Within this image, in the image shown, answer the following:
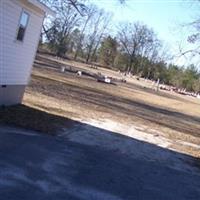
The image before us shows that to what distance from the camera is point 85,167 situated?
33.2 feet

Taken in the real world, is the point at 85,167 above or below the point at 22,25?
below

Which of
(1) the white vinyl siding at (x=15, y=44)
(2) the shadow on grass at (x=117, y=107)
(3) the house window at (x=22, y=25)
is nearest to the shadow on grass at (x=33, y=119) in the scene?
(1) the white vinyl siding at (x=15, y=44)

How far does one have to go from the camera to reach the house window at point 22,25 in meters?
16.4

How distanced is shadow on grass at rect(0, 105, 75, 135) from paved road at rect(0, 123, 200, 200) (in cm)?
64

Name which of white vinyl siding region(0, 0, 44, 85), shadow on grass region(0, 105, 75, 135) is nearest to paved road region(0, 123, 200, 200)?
shadow on grass region(0, 105, 75, 135)

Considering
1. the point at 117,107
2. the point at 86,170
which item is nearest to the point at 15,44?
the point at 86,170

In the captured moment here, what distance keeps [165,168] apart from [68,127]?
170 inches

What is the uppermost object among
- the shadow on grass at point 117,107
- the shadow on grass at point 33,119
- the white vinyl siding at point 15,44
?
the white vinyl siding at point 15,44

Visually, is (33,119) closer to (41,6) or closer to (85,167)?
(41,6)

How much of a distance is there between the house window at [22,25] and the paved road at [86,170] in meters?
3.85

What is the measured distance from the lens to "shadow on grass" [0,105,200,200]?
802 centimetres

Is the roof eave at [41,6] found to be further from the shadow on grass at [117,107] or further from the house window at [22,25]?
the shadow on grass at [117,107]

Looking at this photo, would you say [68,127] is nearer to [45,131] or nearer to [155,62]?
[45,131]

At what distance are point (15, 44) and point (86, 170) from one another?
24.5 ft
